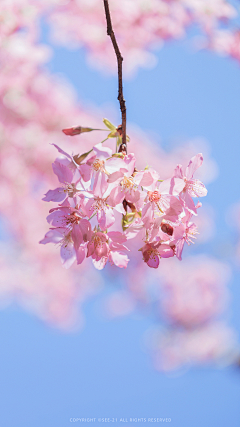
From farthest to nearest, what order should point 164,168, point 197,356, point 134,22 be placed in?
1. point 197,356
2. point 164,168
3. point 134,22

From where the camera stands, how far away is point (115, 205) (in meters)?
0.66

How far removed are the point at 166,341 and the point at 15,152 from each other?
10.6 ft

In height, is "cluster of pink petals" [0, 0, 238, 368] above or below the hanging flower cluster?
above

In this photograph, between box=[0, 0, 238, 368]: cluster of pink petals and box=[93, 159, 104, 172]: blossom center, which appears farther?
box=[0, 0, 238, 368]: cluster of pink petals

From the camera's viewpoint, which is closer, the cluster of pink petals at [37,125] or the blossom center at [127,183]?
the blossom center at [127,183]

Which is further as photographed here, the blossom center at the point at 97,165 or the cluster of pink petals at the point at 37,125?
the cluster of pink petals at the point at 37,125

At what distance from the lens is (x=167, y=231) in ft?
2.38

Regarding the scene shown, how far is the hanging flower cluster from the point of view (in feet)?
2.18

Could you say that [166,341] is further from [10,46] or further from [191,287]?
[10,46]

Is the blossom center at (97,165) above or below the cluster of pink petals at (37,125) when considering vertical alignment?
below

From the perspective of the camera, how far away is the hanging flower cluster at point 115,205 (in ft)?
2.18

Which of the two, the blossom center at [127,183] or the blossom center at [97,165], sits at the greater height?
the blossom center at [97,165]

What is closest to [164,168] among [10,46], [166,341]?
[10,46]

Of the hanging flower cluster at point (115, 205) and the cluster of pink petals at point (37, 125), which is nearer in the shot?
the hanging flower cluster at point (115, 205)
